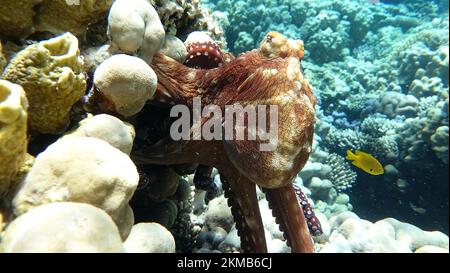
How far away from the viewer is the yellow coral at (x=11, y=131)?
1.50 metres

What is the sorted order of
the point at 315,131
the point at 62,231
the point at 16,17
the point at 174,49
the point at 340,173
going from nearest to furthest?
the point at 62,231, the point at 16,17, the point at 174,49, the point at 340,173, the point at 315,131

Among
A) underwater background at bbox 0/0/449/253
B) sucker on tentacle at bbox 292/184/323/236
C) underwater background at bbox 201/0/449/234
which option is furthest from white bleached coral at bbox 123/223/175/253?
underwater background at bbox 201/0/449/234

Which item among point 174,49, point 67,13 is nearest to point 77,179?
point 67,13

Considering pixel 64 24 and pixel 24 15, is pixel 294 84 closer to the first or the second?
pixel 64 24

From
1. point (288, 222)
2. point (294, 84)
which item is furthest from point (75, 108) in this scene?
point (288, 222)

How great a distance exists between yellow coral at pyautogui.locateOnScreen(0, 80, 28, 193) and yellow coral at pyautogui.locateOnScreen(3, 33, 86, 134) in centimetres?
32

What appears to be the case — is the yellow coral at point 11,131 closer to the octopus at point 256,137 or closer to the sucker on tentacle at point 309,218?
the octopus at point 256,137

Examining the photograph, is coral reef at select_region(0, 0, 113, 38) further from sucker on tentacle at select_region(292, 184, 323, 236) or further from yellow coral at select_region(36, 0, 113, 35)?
sucker on tentacle at select_region(292, 184, 323, 236)

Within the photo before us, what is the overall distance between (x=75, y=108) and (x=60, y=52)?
0.50m

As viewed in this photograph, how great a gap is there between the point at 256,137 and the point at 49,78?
1321 millimetres

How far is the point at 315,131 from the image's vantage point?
938 centimetres

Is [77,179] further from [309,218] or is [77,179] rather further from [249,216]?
[309,218]

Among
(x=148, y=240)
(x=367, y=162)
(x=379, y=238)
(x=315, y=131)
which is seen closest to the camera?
(x=148, y=240)

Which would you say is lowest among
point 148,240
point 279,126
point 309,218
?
point 309,218
